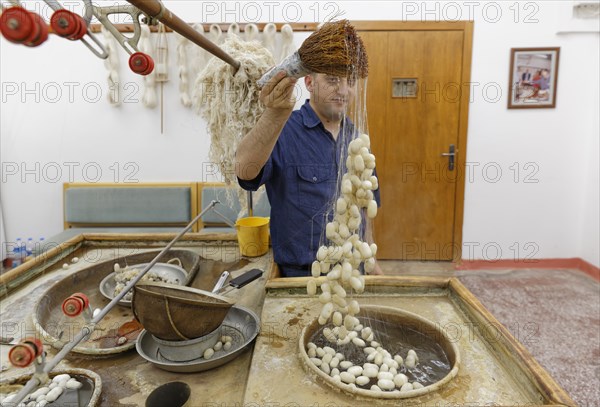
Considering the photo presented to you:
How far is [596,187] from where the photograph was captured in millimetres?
3611

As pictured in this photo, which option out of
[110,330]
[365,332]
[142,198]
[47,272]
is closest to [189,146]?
[142,198]

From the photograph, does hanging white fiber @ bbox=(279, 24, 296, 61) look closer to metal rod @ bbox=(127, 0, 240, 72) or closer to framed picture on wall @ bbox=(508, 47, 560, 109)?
framed picture on wall @ bbox=(508, 47, 560, 109)

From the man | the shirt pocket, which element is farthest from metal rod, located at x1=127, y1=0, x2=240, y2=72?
the shirt pocket

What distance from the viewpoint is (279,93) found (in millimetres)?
1088

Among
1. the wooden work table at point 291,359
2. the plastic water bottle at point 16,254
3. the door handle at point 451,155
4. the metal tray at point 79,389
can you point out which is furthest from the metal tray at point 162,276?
the door handle at point 451,155

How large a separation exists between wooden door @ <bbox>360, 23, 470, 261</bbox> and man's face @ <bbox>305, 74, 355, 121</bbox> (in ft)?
6.57

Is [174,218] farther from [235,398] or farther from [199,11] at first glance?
[235,398]

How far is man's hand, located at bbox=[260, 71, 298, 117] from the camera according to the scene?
1.05m

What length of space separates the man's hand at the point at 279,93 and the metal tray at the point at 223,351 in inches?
22.6

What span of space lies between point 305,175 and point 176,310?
2.93ft

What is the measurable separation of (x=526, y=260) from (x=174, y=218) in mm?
3194

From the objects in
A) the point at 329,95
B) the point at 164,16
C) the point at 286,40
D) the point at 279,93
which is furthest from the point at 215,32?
the point at 164,16

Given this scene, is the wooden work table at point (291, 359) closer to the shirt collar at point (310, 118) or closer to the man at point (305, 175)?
the man at point (305, 175)

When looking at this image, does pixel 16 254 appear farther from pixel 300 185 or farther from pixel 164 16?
pixel 164 16
